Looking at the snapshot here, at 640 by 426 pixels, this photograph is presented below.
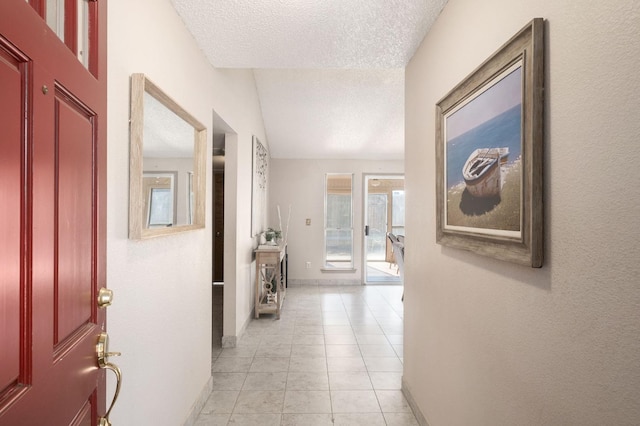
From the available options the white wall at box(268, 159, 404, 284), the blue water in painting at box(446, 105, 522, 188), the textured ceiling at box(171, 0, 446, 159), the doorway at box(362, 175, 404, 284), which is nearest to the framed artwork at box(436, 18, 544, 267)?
the blue water in painting at box(446, 105, 522, 188)

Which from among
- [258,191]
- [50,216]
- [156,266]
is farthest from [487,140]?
[258,191]

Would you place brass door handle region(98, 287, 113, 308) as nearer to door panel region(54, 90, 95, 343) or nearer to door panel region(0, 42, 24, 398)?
door panel region(54, 90, 95, 343)

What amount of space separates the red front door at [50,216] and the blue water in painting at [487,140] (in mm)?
1270

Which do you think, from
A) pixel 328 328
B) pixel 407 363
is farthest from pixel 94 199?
pixel 328 328

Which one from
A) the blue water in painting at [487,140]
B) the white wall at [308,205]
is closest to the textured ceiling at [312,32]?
the blue water in painting at [487,140]

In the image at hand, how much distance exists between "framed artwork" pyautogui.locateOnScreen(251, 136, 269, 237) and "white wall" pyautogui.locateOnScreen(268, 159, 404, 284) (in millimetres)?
938

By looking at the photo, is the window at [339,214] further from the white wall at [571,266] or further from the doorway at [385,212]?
the white wall at [571,266]

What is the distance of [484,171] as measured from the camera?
52.4 inches

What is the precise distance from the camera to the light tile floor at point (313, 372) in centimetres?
226

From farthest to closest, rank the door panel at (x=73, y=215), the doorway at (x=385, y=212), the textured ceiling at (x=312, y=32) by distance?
the doorway at (x=385, y=212) < the textured ceiling at (x=312, y=32) < the door panel at (x=73, y=215)

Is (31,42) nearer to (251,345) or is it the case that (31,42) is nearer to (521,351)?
(521,351)

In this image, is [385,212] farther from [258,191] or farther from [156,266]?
[156,266]

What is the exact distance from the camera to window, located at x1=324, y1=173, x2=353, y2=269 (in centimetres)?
634

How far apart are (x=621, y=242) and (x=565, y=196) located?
204mm
